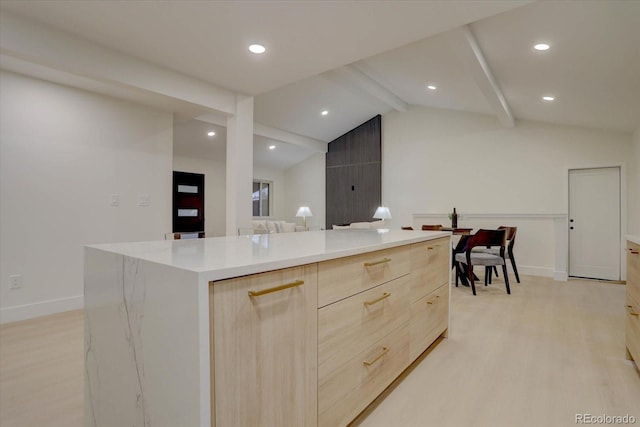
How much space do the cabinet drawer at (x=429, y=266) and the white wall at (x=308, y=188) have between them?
20.3 ft

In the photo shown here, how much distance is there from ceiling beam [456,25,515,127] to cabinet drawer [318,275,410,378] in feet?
7.54

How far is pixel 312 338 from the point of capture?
1209 mm

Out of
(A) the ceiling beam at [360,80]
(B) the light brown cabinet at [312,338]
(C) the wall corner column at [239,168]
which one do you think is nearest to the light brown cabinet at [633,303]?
(B) the light brown cabinet at [312,338]

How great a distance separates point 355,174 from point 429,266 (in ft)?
19.2

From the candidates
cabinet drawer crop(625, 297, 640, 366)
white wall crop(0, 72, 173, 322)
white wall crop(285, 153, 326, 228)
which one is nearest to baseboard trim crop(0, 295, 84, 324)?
white wall crop(0, 72, 173, 322)

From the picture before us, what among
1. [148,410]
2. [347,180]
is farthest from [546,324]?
[347,180]

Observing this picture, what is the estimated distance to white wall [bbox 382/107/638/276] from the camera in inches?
207

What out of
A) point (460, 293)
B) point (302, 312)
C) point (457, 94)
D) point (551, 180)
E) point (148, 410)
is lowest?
point (460, 293)

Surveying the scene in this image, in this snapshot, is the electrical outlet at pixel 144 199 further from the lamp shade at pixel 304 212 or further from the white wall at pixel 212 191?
the lamp shade at pixel 304 212

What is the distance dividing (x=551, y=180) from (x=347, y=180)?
4.08m

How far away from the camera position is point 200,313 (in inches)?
32.8

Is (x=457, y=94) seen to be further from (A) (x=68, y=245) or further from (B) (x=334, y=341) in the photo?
(A) (x=68, y=245)

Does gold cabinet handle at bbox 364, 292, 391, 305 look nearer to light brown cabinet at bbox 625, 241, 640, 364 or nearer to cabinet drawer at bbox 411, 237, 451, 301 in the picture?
cabinet drawer at bbox 411, 237, 451, 301

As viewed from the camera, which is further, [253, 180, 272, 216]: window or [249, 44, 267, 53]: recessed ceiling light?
[253, 180, 272, 216]: window
